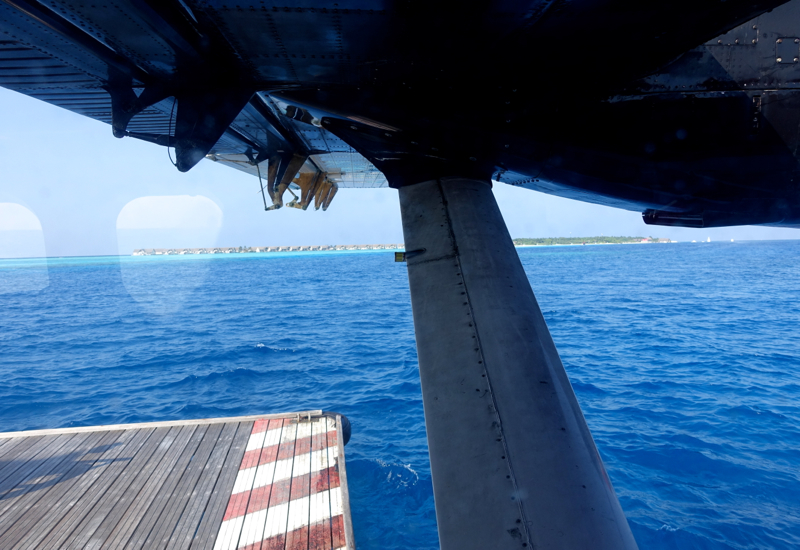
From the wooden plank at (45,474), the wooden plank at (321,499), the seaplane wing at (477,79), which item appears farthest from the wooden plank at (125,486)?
the seaplane wing at (477,79)

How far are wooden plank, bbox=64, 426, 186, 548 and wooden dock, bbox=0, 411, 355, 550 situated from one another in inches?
0.9

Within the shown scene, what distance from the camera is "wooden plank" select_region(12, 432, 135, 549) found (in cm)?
646

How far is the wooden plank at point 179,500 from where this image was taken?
21.2ft

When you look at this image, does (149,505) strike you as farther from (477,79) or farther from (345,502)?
(477,79)

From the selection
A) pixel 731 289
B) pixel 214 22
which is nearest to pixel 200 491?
pixel 214 22

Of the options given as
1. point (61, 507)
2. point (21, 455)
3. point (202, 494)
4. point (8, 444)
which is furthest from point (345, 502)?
point (8, 444)

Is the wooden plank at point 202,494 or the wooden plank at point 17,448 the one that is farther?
the wooden plank at point 17,448

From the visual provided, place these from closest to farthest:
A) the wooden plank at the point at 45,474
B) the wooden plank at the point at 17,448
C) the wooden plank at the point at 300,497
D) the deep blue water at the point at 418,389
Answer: the wooden plank at the point at 300,497 → the wooden plank at the point at 45,474 → the wooden plank at the point at 17,448 → the deep blue water at the point at 418,389

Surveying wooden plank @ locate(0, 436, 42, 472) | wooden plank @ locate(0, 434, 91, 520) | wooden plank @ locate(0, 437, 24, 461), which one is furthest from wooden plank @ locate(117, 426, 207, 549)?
wooden plank @ locate(0, 437, 24, 461)

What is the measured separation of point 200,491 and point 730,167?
32.7 feet

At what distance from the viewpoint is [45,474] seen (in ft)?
26.6

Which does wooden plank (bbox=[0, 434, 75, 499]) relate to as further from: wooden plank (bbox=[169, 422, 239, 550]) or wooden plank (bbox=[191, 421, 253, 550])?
wooden plank (bbox=[191, 421, 253, 550])

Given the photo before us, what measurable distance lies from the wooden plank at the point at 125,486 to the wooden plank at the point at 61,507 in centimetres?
41

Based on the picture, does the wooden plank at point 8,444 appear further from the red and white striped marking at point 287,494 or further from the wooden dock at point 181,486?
the red and white striped marking at point 287,494
